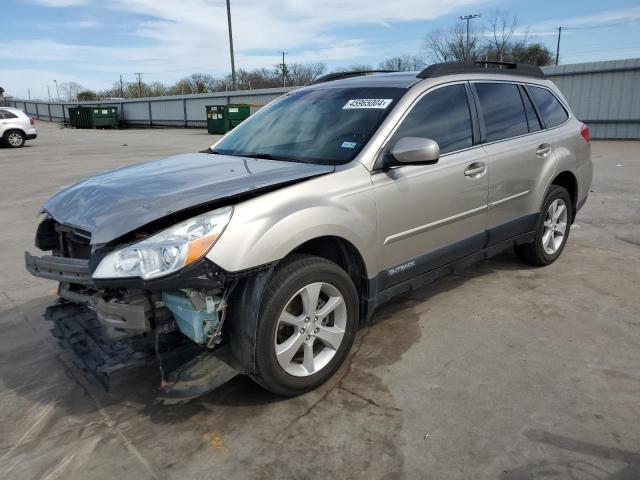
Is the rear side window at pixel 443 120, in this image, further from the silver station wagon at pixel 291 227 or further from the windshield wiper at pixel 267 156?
the windshield wiper at pixel 267 156

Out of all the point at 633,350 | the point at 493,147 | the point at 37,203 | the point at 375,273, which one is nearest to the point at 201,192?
the point at 375,273

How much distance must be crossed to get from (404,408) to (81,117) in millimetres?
42456

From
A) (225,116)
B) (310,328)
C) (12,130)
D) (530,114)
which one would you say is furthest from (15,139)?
(310,328)

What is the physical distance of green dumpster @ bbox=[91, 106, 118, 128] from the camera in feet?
125

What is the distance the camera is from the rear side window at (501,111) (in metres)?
4.15

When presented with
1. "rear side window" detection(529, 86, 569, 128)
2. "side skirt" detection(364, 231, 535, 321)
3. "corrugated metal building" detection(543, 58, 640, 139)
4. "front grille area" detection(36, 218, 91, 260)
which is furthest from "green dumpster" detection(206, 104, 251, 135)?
"front grille area" detection(36, 218, 91, 260)

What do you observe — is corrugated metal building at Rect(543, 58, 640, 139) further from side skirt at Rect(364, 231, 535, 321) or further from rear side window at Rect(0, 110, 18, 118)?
rear side window at Rect(0, 110, 18, 118)

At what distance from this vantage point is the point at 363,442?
259cm

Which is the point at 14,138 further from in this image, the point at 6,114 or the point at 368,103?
the point at 368,103

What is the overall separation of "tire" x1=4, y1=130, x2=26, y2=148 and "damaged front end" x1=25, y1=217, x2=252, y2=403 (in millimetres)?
21922

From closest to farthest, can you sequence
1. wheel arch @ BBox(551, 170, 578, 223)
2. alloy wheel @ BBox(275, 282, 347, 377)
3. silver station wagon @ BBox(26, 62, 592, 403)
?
silver station wagon @ BBox(26, 62, 592, 403) → alloy wheel @ BBox(275, 282, 347, 377) → wheel arch @ BBox(551, 170, 578, 223)

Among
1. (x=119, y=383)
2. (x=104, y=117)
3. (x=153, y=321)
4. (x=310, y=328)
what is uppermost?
(x=104, y=117)

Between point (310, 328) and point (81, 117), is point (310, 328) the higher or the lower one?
the lower one

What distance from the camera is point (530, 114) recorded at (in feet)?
15.4
